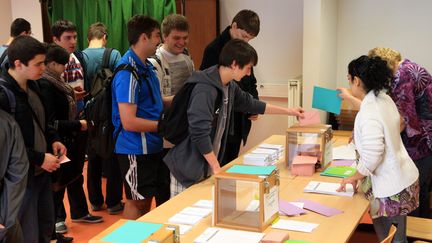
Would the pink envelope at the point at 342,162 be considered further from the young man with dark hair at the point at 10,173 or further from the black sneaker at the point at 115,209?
the black sneaker at the point at 115,209

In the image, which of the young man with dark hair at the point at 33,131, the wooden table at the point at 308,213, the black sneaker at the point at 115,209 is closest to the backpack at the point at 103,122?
the young man with dark hair at the point at 33,131

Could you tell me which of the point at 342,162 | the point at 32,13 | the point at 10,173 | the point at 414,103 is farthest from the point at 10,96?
the point at 32,13

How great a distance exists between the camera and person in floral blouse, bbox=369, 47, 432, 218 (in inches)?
128

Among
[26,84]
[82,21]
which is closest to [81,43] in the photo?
[82,21]

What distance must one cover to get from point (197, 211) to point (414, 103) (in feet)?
5.91

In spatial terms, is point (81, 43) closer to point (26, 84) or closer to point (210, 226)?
point (26, 84)

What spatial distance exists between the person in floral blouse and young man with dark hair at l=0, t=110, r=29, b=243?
2169 millimetres

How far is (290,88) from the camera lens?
15.8ft

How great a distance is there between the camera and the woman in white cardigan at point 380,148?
232 centimetres

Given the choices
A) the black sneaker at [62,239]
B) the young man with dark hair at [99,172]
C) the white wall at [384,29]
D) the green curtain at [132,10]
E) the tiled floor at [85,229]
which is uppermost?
the green curtain at [132,10]

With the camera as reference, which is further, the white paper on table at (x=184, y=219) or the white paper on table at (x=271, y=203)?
the white paper on table at (x=184, y=219)

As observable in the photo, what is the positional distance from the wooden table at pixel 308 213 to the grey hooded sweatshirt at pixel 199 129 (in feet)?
0.30

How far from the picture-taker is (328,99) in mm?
2857

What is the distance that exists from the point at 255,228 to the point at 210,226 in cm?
20
